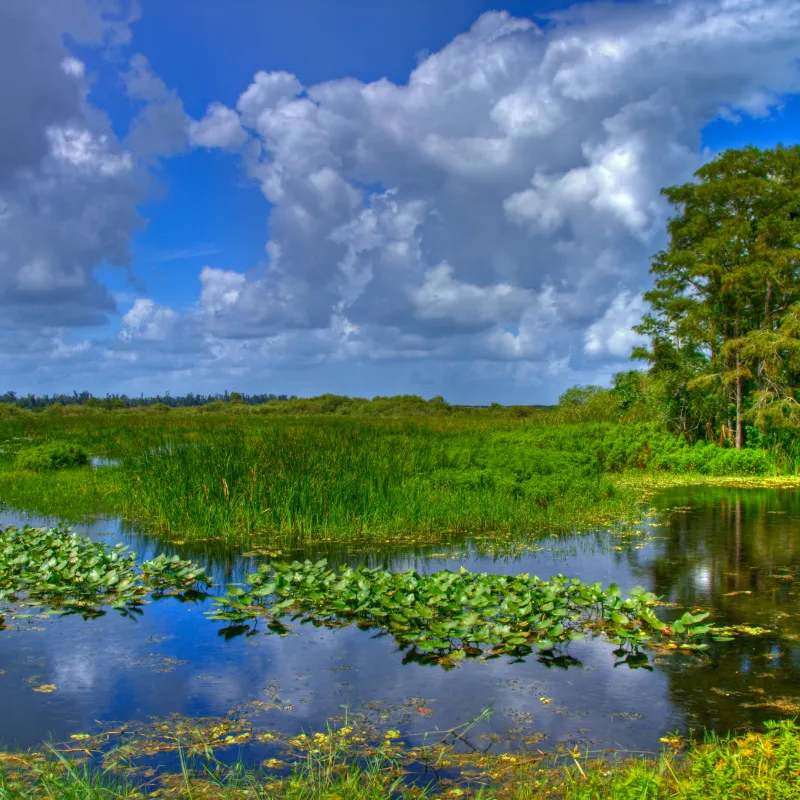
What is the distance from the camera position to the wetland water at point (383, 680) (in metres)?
4.41

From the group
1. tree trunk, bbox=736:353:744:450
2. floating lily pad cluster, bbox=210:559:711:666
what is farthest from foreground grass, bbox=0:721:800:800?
tree trunk, bbox=736:353:744:450

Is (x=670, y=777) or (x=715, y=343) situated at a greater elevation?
(x=715, y=343)

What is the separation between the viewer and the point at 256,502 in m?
10.6

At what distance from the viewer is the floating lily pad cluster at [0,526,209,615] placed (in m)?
7.11

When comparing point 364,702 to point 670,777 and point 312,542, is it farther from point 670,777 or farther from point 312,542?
point 312,542

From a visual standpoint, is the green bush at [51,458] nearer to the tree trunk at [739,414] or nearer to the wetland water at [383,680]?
the wetland water at [383,680]

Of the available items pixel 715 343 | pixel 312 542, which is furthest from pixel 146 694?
pixel 715 343

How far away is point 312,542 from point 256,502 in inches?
50.2

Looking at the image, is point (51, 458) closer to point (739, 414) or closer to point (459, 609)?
point (459, 609)

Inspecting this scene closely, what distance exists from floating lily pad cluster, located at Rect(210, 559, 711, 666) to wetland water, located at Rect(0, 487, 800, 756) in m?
0.20

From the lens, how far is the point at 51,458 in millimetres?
16938

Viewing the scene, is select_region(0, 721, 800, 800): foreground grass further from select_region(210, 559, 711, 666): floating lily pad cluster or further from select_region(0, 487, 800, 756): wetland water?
select_region(210, 559, 711, 666): floating lily pad cluster

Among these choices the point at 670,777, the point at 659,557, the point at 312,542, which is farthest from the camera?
the point at 312,542

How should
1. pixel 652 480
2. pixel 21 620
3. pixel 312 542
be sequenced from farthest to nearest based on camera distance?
pixel 652 480 → pixel 312 542 → pixel 21 620
